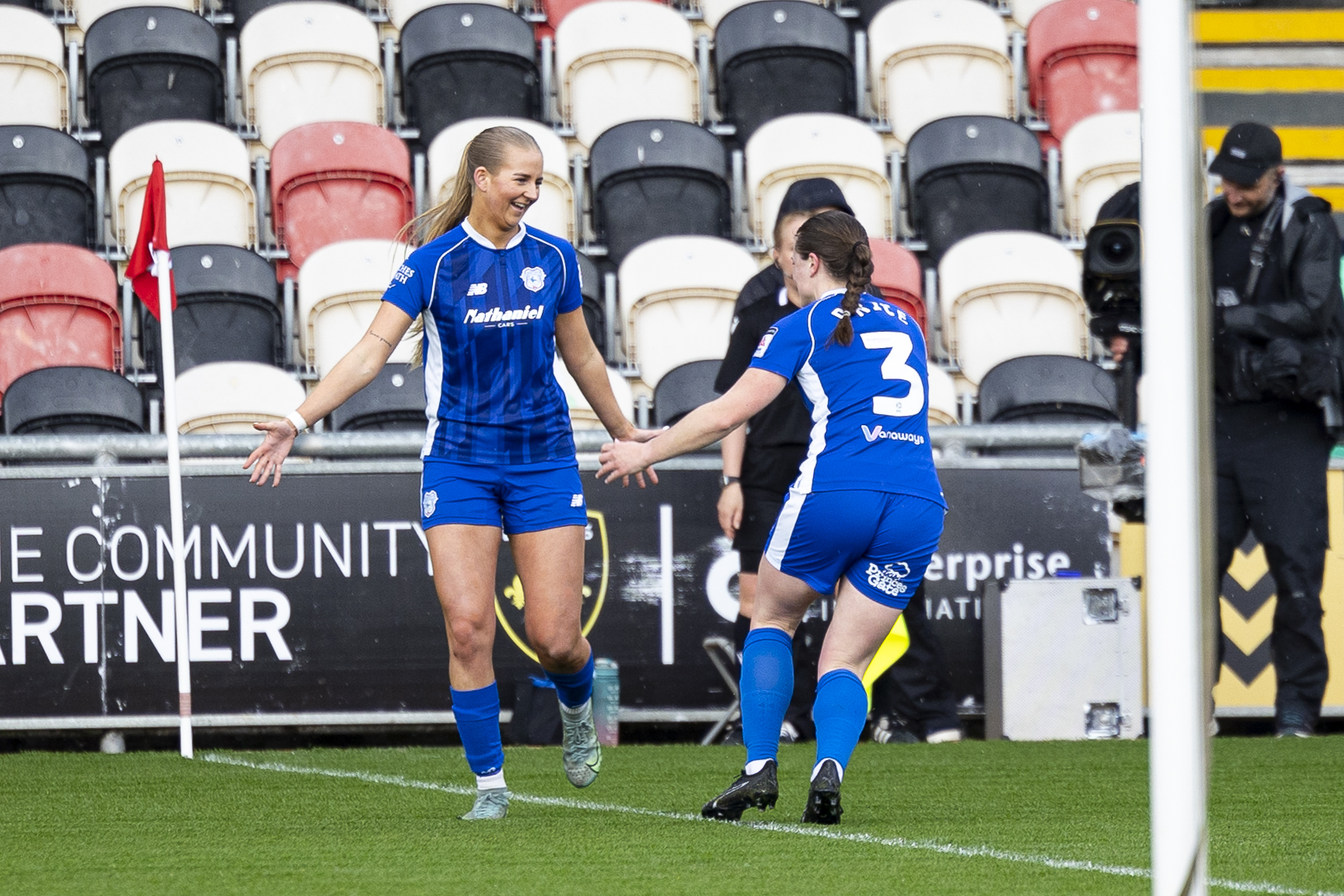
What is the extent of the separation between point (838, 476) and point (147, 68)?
709 centimetres

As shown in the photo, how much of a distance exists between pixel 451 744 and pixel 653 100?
4730 mm

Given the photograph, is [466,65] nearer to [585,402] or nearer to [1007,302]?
[585,402]

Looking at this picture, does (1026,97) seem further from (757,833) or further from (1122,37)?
(757,833)

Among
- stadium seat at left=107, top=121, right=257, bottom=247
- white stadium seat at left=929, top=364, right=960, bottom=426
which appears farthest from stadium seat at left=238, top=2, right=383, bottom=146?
white stadium seat at left=929, top=364, right=960, bottom=426

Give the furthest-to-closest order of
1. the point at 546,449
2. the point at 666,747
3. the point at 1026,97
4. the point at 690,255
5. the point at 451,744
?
1. the point at 1026,97
2. the point at 690,255
3. the point at 451,744
4. the point at 666,747
5. the point at 546,449

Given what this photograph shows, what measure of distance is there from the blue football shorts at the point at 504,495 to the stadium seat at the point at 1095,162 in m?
6.08

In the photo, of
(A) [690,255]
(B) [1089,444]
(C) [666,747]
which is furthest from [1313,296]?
(A) [690,255]

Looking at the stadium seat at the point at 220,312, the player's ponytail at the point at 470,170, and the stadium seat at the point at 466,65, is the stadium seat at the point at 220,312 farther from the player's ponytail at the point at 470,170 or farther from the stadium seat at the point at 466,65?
the player's ponytail at the point at 470,170

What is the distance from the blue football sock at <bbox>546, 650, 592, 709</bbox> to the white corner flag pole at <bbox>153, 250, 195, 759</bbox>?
5.97 feet

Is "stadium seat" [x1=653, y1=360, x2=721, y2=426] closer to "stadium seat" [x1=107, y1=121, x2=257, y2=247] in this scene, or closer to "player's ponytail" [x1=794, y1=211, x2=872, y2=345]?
"stadium seat" [x1=107, y1=121, x2=257, y2=247]

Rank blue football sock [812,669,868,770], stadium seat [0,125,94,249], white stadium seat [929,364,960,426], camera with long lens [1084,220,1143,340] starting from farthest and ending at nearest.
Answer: stadium seat [0,125,94,249] < white stadium seat [929,364,960,426] < camera with long lens [1084,220,1143,340] < blue football sock [812,669,868,770]

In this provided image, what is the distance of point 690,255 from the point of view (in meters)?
9.52

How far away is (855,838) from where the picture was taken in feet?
13.6

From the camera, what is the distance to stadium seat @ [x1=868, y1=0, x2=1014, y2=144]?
11000 mm
